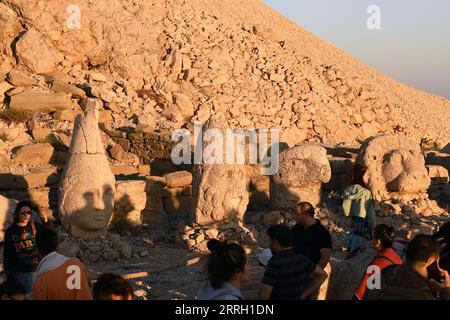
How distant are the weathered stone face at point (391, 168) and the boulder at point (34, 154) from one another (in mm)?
6959

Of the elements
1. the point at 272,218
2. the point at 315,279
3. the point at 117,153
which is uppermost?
the point at 117,153

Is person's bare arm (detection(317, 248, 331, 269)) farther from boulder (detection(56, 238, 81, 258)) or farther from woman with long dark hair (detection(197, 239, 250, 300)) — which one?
boulder (detection(56, 238, 81, 258))

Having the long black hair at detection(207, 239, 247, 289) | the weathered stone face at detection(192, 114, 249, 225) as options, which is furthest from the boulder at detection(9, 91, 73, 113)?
the long black hair at detection(207, 239, 247, 289)

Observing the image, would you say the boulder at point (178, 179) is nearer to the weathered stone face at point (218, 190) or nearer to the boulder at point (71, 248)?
the weathered stone face at point (218, 190)

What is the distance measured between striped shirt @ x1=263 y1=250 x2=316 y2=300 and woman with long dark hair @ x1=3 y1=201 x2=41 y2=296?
298 cm

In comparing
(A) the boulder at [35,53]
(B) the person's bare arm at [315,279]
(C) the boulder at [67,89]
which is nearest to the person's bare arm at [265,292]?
(B) the person's bare arm at [315,279]

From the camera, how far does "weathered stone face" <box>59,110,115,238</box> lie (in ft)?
38.0

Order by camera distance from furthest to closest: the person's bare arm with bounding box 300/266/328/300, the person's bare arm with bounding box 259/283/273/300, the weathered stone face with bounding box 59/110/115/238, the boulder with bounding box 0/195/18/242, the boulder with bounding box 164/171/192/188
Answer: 1. the boulder with bounding box 164/171/192/188
2. the weathered stone face with bounding box 59/110/115/238
3. the boulder with bounding box 0/195/18/242
4. the person's bare arm with bounding box 300/266/328/300
5. the person's bare arm with bounding box 259/283/273/300

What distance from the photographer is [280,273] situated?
5.78 m

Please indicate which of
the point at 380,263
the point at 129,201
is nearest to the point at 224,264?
the point at 380,263

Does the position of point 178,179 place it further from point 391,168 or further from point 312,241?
point 312,241

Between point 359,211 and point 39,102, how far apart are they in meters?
10.7

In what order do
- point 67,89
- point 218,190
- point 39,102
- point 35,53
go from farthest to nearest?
point 35,53
point 67,89
point 39,102
point 218,190

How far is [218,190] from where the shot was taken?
11.8 metres
